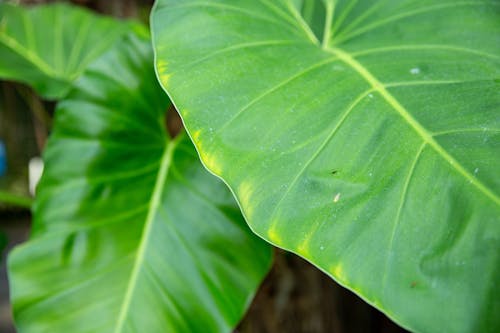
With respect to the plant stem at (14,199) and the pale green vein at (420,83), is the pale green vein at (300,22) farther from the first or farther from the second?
the plant stem at (14,199)

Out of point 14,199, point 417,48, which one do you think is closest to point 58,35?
point 14,199

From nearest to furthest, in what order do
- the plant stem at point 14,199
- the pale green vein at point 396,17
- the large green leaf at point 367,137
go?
the large green leaf at point 367,137 < the pale green vein at point 396,17 < the plant stem at point 14,199

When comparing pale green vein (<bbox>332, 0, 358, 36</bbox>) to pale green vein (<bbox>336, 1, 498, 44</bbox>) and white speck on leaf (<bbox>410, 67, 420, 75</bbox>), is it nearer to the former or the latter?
pale green vein (<bbox>336, 1, 498, 44</bbox>)

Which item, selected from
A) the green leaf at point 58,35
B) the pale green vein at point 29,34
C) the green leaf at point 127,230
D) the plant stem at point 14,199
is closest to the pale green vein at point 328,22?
the green leaf at point 127,230

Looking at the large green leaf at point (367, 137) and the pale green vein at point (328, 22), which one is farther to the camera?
the pale green vein at point (328, 22)

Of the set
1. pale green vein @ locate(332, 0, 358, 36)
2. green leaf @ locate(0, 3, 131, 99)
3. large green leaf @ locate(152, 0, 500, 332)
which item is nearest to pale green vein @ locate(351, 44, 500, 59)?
large green leaf @ locate(152, 0, 500, 332)

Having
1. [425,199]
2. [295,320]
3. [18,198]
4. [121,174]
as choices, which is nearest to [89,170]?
[121,174]
